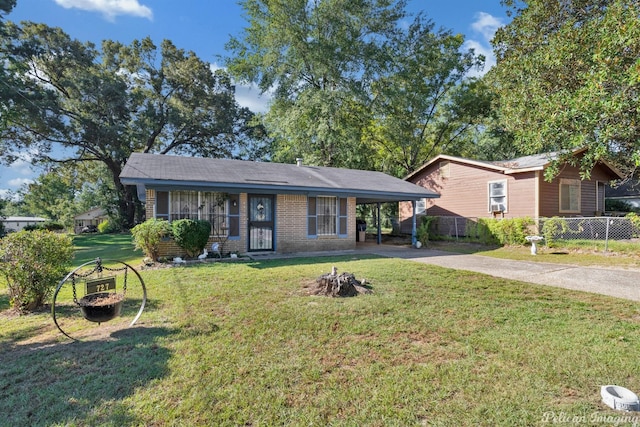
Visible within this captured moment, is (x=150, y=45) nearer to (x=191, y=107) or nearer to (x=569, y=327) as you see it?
(x=191, y=107)

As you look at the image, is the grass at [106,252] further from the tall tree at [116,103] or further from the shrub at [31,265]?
the tall tree at [116,103]

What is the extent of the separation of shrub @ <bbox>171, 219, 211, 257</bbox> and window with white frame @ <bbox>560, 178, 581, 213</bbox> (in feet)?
48.5

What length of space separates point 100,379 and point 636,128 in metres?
12.4

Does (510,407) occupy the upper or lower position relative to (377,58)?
lower

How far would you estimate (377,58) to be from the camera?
2208 centimetres

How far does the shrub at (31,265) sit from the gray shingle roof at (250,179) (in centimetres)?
396

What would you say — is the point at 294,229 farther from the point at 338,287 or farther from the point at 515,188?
the point at 515,188

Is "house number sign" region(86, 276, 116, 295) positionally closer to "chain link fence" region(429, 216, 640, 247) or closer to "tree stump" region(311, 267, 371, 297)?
"tree stump" region(311, 267, 371, 297)

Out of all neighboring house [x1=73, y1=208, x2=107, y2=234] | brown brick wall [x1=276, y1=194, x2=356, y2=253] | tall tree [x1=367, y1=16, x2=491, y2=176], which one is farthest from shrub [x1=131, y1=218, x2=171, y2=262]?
neighboring house [x1=73, y1=208, x2=107, y2=234]

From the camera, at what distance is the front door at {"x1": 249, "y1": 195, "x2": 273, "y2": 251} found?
36.7ft

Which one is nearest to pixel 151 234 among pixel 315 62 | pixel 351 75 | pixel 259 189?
pixel 259 189

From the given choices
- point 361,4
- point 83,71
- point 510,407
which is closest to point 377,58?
point 361,4

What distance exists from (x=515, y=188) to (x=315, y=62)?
46.5ft

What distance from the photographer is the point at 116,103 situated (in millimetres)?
24203
